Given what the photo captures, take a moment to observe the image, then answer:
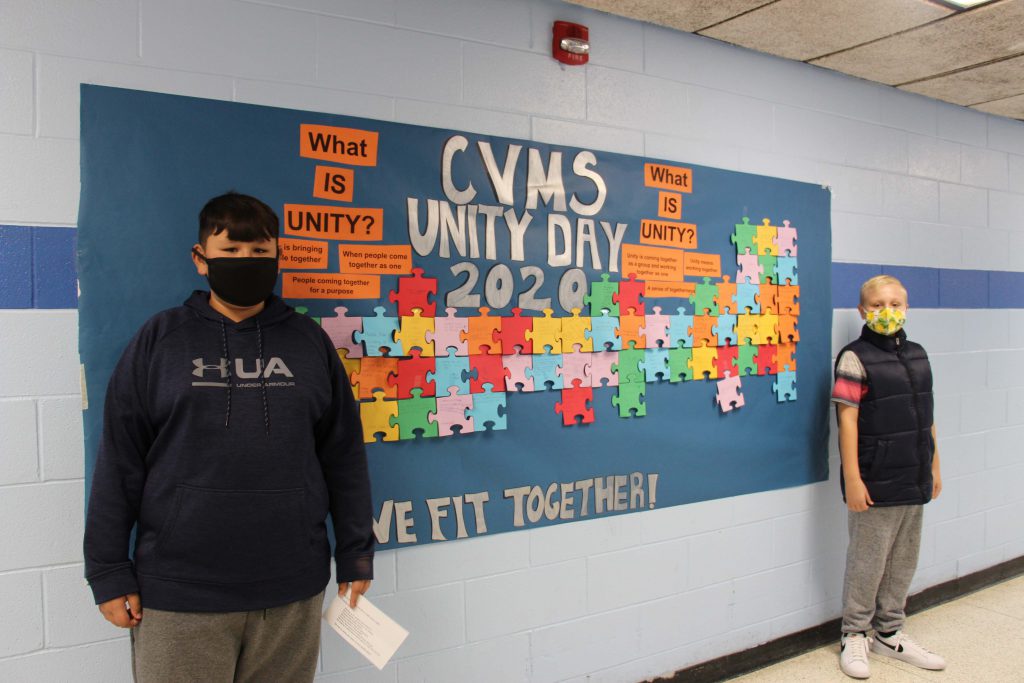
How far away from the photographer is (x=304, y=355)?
158 centimetres

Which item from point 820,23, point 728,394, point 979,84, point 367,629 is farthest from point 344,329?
point 979,84

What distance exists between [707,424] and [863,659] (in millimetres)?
1156

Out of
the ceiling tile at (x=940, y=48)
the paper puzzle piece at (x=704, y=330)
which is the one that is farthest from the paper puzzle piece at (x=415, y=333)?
the ceiling tile at (x=940, y=48)

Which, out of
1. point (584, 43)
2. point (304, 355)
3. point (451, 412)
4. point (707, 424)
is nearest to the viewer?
point (304, 355)

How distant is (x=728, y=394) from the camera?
271cm

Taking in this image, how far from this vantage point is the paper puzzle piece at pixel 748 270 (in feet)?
9.02

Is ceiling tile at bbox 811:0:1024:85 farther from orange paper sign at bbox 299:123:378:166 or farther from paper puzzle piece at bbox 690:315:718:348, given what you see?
orange paper sign at bbox 299:123:378:166

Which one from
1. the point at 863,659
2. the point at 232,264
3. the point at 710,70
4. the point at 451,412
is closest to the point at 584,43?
the point at 710,70

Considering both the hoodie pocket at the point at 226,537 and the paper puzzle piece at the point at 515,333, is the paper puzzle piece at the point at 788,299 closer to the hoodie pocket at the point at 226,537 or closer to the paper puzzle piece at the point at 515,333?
the paper puzzle piece at the point at 515,333

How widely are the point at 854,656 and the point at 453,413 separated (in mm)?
1976

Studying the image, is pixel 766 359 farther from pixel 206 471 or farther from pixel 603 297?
pixel 206 471

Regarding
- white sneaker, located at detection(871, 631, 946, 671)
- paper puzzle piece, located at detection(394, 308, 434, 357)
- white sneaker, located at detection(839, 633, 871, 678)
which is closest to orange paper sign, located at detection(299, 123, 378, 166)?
paper puzzle piece, located at detection(394, 308, 434, 357)

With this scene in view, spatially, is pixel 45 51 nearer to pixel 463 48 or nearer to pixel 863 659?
pixel 463 48

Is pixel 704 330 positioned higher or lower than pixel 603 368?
higher
